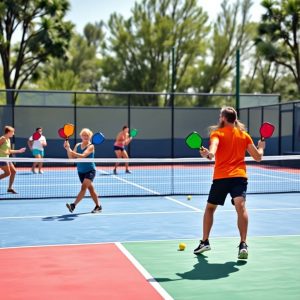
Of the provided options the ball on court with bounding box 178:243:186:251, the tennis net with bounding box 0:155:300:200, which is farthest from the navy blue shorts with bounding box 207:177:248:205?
the tennis net with bounding box 0:155:300:200

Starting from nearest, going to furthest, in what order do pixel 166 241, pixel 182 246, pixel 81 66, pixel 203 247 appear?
1. pixel 203 247
2. pixel 182 246
3. pixel 166 241
4. pixel 81 66

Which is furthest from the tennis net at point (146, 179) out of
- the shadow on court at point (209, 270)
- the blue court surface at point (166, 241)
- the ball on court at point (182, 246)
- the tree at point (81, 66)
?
the tree at point (81, 66)

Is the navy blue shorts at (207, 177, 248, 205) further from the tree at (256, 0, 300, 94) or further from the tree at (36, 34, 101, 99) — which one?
the tree at (36, 34, 101, 99)

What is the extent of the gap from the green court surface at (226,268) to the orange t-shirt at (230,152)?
3.07ft

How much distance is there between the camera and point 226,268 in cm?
563

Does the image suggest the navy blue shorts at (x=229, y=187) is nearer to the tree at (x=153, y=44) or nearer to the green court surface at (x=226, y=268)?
the green court surface at (x=226, y=268)

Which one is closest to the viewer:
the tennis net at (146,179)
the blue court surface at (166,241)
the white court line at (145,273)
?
the white court line at (145,273)

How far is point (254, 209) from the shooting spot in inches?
401

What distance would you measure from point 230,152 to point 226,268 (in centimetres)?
121

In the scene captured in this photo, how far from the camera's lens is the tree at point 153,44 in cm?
3744

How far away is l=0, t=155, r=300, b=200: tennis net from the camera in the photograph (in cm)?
1262

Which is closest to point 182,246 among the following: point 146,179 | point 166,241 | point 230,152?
point 166,241

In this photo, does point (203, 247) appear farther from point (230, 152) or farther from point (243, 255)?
point (230, 152)

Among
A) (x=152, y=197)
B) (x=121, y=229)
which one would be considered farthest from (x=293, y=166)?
(x=121, y=229)
